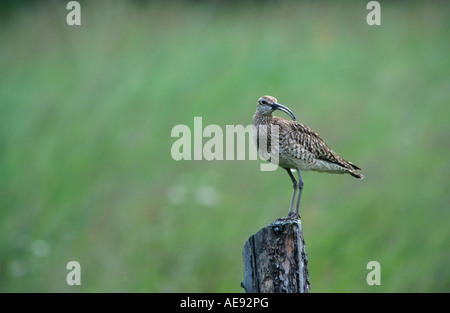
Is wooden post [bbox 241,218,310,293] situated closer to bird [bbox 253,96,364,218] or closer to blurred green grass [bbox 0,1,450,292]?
bird [bbox 253,96,364,218]

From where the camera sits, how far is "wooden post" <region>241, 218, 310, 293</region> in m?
5.96

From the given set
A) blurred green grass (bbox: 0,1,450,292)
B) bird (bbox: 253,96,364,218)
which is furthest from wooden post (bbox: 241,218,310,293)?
blurred green grass (bbox: 0,1,450,292)

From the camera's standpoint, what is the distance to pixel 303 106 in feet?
47.0

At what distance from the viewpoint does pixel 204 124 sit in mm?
13359

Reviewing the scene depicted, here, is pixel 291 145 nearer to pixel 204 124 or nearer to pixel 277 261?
pixel 277 261

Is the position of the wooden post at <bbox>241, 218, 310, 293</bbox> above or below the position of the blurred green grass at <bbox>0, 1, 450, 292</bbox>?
below

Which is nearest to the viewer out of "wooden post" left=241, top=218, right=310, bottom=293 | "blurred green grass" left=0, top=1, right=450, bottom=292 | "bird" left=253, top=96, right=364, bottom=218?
"wooden post" left=241, top=218, right=310, bottom=293

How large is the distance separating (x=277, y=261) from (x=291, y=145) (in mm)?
2301

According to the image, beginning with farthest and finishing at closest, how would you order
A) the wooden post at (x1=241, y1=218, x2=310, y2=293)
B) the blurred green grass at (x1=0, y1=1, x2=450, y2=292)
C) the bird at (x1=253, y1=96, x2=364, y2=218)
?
the blurred green grass at (x1=0, y1=1, x2=450, y2=292) < the bird at (x1=253, y1=96, x2=364, y2=218) < the wooden post at (x1=241, y1=218, x2=310, y2=293)

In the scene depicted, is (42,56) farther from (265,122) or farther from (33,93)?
(265,122)

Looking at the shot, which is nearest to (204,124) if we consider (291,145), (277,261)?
(291,145)

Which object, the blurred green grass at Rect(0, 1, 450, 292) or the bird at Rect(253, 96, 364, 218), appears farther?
the blurred green grass at Rect(0, 1, 450, 292)

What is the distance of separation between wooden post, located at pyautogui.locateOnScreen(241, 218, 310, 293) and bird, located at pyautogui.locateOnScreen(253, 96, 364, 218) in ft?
6.03

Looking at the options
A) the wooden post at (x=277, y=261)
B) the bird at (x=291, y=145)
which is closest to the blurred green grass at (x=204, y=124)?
the bird at (x=291, y=145)
